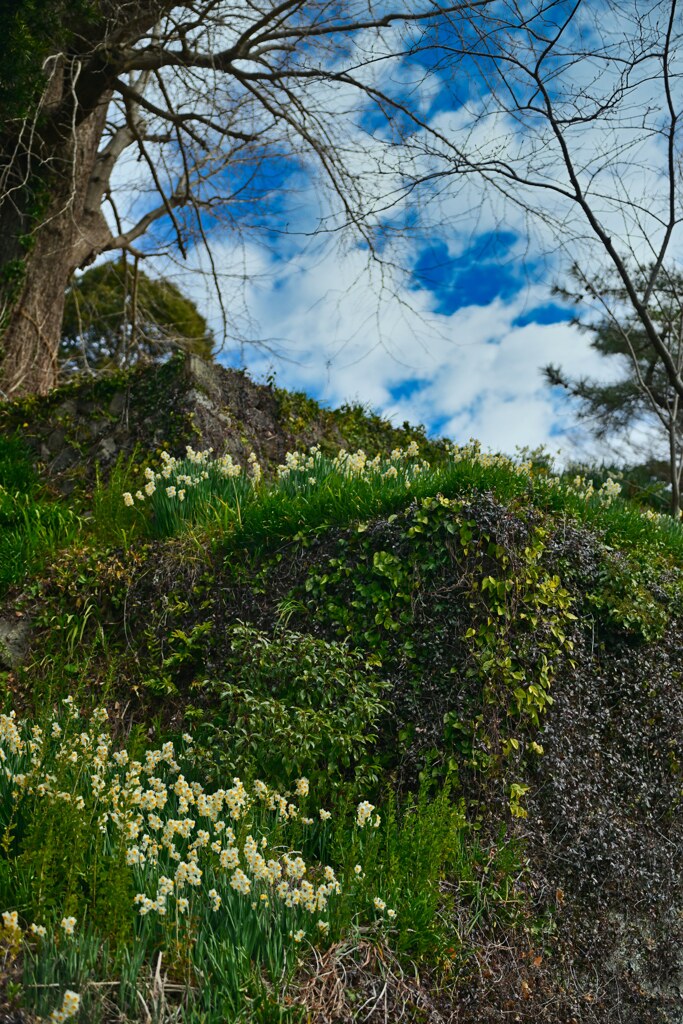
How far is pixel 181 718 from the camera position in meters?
5.24

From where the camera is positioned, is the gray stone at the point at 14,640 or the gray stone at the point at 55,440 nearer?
the gray stone at the point at 14,640

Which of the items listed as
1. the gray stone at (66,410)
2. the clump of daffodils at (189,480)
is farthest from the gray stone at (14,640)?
the gray stone at (66,410)

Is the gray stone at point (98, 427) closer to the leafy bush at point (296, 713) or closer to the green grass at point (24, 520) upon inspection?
the green grass at point (24, 520)

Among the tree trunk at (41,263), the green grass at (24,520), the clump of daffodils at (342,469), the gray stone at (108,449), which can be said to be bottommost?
the green grass at (24,520)

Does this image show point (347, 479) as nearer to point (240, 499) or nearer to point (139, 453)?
point (240, 499)

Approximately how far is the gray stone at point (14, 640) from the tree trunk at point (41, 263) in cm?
431

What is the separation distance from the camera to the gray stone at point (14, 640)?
229 inches

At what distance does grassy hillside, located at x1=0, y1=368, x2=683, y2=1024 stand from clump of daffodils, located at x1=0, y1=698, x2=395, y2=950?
2 centimetres

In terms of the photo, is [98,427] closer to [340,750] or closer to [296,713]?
[296,713]

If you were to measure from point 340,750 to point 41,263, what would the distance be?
7.81 metres

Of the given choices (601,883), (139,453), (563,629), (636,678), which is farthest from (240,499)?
(601,883)

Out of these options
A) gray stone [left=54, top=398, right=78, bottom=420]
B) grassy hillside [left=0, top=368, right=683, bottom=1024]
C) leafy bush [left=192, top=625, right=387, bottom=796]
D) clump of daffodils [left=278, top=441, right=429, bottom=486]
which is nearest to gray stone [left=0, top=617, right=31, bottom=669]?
grassy hillside [left=0, top=368, right=683, bottom=1024]

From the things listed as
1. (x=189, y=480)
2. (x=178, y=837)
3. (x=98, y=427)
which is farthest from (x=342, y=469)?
(x=178, y=837)

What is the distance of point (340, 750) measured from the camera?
4.50 meters
